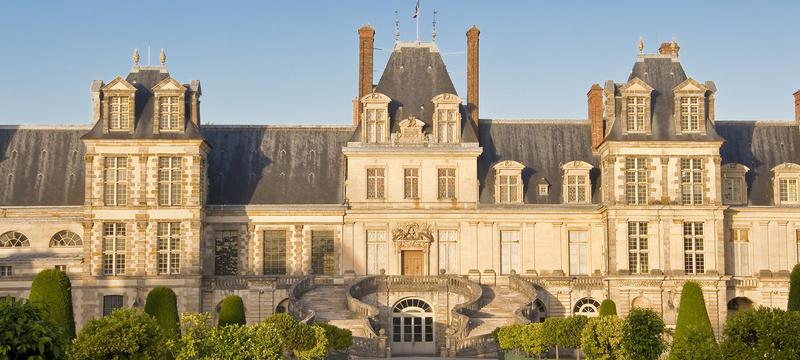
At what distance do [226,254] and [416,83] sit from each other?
425 inches

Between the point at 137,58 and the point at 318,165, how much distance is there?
8840mm

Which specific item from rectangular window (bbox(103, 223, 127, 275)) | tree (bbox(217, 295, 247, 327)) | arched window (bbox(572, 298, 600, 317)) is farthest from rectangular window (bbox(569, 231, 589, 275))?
rectangular window (bbox(103, 223, 127, 275))

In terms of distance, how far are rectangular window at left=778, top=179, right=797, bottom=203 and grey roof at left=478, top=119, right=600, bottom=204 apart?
300 inches

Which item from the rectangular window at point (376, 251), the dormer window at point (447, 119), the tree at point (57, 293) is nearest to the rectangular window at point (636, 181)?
the dormer window at point (447, 119)

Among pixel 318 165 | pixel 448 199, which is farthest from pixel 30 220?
pixel 448 199

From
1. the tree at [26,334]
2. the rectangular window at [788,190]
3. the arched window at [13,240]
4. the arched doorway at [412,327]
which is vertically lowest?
the arched doorway at [412,327]

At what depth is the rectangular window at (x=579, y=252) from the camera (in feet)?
181

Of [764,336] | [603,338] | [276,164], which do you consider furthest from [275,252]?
[764,336]

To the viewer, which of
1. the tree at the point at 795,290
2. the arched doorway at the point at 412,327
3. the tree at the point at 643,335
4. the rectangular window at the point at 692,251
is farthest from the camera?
the rectangular window at the point at 692,251

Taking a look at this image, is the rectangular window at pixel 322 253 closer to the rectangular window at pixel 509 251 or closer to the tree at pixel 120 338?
the rectangular window at pixel 509 251

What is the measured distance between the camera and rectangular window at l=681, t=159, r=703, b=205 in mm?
53281

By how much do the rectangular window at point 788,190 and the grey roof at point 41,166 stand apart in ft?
95.4

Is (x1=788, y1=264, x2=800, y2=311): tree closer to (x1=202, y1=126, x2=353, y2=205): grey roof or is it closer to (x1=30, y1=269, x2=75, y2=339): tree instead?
(x1=202, y1=126, x2=353, y2=205): grey roof

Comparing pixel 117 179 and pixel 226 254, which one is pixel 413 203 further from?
pixel 117 179
